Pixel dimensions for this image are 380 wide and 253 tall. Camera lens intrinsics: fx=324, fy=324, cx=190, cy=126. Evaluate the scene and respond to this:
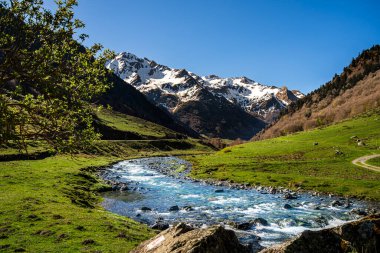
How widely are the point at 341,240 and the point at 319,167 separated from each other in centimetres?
5523

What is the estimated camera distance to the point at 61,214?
28.5 m

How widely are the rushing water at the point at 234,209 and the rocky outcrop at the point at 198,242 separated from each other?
614 inches

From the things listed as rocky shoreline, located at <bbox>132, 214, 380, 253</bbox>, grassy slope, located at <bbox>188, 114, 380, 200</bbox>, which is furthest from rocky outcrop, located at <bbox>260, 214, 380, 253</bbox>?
grassy slope, located at <bbox>188, 114, 380, 200</bbox>

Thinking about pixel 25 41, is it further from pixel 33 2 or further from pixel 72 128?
pixel 72 128

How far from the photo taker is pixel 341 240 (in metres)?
8.47

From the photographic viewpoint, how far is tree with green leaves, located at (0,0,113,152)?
43.9 ft

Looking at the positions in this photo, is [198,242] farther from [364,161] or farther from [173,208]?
[364,161]

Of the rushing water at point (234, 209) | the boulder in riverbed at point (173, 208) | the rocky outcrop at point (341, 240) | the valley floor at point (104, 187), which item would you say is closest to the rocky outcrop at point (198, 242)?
the rocky outcrop at point (341, 240)

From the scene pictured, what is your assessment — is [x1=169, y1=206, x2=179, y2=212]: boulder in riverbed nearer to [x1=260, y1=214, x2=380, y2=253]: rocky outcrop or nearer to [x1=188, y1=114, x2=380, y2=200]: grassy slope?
[x1=188, y1=114, x2=380, y2=200]: grassy slope

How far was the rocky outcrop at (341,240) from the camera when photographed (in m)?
8.16

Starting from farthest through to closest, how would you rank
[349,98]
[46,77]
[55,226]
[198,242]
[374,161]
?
1. [349,98]
2. [374,161]
3. [55,226]
4. [46,77]
5. [198,242]

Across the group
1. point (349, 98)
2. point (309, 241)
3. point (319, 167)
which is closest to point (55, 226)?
point (309, 241)

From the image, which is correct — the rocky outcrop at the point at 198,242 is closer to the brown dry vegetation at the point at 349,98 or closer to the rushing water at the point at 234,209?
the rushing water at the point at 234,209

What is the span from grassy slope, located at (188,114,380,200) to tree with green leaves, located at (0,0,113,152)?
1460 inches
